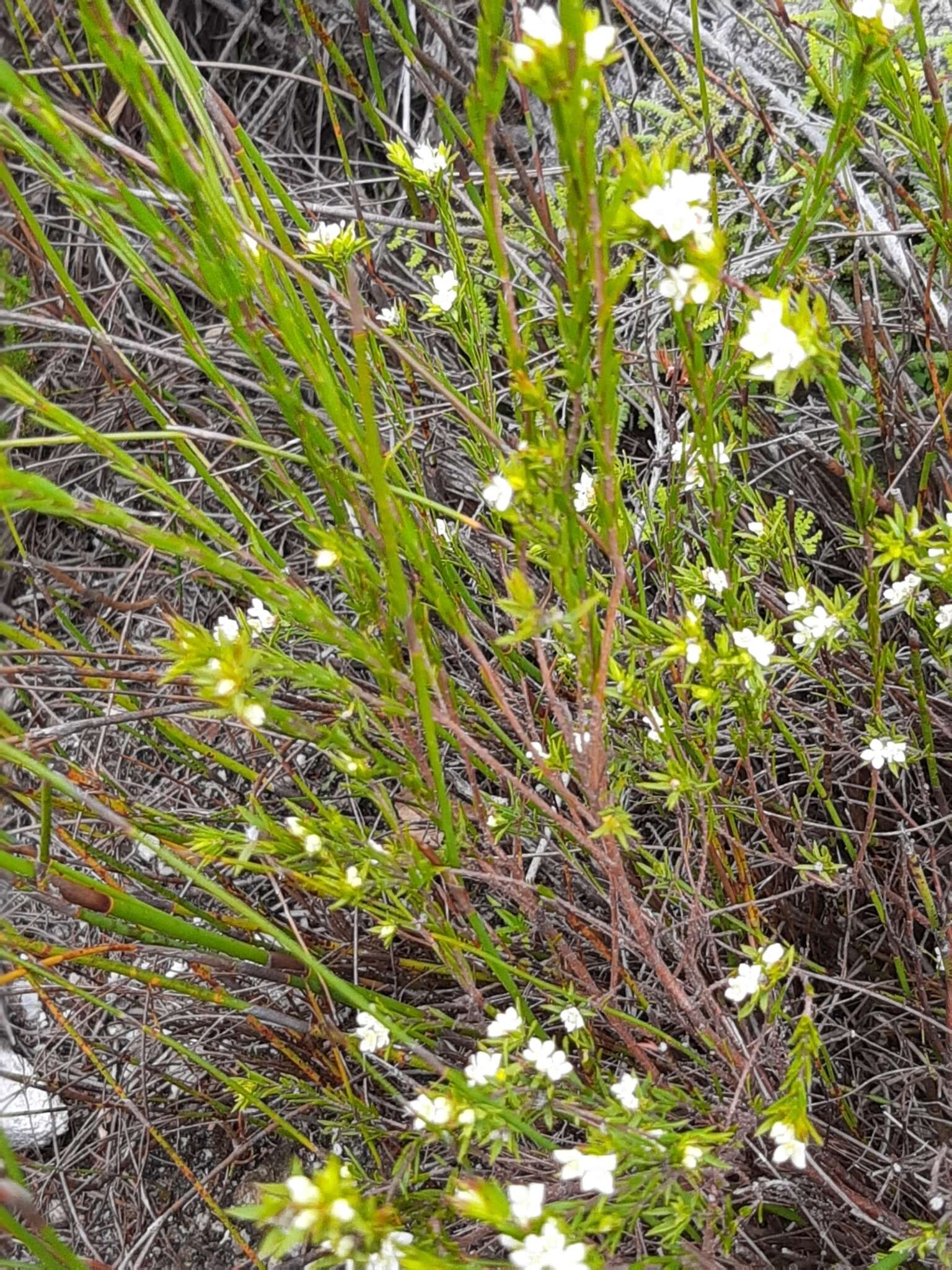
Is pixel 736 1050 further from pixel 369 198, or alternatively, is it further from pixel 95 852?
pixel 369 198

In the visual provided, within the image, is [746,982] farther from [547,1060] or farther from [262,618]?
[262,618]

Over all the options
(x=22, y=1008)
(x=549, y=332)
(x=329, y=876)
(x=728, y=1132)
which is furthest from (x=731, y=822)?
(x=22, y=1008)

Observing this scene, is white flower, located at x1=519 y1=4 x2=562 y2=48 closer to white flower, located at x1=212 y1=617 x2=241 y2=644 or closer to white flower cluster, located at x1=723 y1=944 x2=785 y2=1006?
white flower, located at x1=212 y1=617 x2=241 y2=644

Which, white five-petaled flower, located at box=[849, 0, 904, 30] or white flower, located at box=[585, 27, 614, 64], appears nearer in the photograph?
white flower, located at box=[585, 27, 614, 64]

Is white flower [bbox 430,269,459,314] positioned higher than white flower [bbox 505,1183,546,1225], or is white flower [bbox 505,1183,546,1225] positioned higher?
white flower [bbox 430,269,459,314]

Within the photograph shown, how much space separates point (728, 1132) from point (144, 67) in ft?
4.31

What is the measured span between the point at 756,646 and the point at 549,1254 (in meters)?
0.67

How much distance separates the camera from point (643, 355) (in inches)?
88.5

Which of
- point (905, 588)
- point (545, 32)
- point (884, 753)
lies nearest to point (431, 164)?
point (545, 32)

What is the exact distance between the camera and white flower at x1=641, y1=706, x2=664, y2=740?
1.26m

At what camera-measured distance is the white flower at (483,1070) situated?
1124 mm

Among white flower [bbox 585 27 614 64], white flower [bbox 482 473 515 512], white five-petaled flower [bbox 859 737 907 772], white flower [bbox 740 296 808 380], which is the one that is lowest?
white five-petaled flower [bbox 859 737 907 772]

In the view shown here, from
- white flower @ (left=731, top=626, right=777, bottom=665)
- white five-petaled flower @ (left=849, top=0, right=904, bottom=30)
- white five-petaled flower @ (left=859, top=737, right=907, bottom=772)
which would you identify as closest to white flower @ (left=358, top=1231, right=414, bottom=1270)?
white flower @ (left=731, top=626, right=777, bottom=665)

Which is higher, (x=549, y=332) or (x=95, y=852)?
(x=549, y=332)
